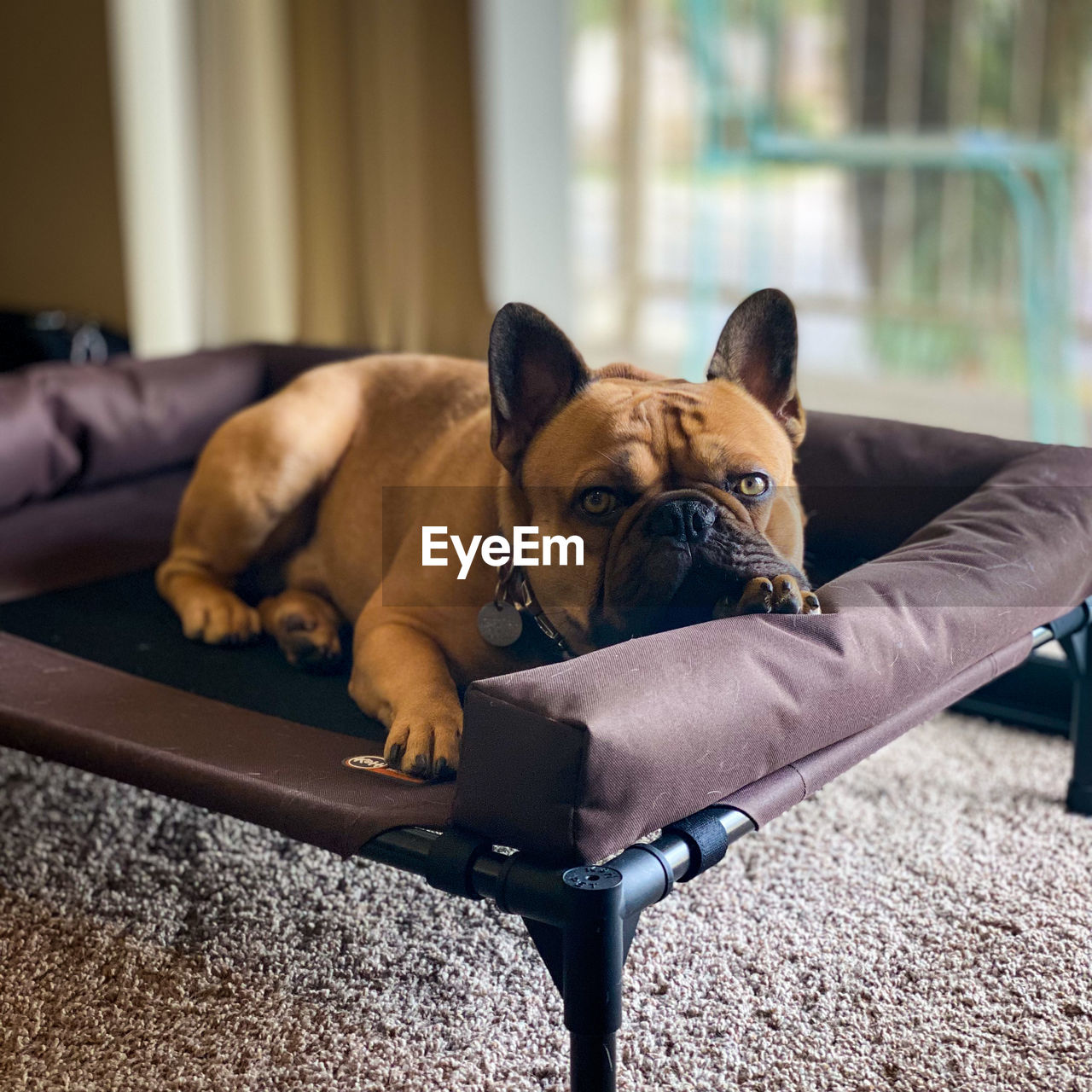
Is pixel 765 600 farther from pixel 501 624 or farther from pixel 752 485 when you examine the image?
pixel 501 624

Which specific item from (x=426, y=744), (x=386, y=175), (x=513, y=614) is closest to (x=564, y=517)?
(x=513, y=614)

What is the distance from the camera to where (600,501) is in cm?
130

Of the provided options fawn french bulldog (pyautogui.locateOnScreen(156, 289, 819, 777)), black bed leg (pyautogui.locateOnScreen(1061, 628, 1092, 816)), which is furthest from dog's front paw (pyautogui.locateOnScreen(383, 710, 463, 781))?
black bed leg (pyautogui.locateOnScreen(1061, 628, 1092, 816))

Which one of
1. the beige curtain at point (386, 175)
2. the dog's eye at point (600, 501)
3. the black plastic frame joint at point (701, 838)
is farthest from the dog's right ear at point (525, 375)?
the beige curtain at point (386, 175)

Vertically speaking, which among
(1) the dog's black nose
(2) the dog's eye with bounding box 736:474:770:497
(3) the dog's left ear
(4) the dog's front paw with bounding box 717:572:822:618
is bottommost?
(4) the dog's front paw with bounding box 717:572:822:618

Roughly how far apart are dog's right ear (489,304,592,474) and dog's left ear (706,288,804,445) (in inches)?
5.9

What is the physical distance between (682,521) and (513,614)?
0.87ft

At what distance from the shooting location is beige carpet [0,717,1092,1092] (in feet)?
4.12

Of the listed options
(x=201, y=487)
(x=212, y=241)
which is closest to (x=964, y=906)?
(x=201, y=487)

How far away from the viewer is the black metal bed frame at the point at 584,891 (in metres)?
1.03

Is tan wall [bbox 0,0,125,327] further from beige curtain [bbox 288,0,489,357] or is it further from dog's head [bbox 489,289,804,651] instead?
dog's head [bbox 489,289,804,651]

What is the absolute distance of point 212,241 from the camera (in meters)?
3.90

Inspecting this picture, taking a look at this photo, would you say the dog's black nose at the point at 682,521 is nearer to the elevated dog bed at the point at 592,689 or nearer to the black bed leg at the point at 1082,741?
the elevated dog bed at the point at 592,689

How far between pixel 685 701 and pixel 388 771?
0.35m
